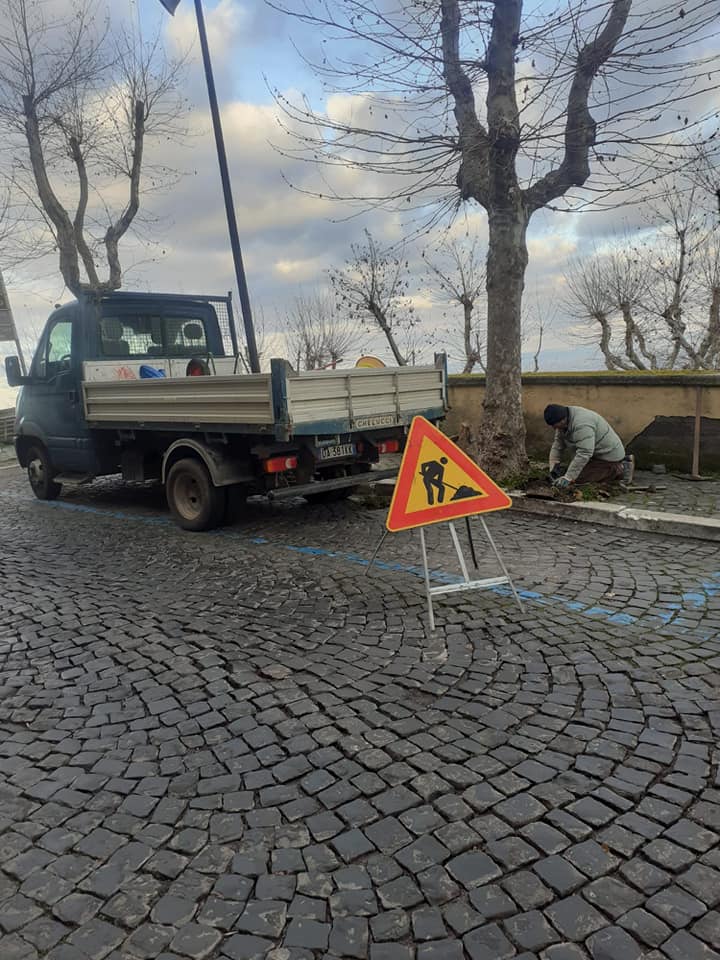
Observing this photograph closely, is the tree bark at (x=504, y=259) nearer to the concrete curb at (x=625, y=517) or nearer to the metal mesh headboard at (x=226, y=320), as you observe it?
the concrete curb at (x=625, y=517)

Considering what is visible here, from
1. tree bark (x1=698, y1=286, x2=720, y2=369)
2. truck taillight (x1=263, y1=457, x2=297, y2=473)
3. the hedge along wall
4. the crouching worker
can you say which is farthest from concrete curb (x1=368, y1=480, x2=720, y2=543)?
tree bark (x1=698, y1=286, x2=720, y2=369)

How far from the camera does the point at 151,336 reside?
330 inches

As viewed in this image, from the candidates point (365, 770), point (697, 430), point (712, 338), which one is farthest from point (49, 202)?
point (712, 338)

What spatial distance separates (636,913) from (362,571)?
349cm

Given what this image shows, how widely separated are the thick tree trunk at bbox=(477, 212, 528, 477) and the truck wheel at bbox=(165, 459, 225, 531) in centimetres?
343

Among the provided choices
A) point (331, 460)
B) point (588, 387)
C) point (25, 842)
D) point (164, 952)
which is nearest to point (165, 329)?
point (331, 460)

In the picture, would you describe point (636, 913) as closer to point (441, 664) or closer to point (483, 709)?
point (483, 709)

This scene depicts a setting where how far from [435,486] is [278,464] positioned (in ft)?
7.43

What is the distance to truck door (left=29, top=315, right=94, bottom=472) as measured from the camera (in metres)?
7.97

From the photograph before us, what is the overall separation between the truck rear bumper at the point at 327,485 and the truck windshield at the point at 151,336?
122 inches

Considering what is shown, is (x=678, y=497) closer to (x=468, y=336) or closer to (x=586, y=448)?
(x=586, y=448)

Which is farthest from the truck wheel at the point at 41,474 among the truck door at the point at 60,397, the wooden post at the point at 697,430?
the wooden post at the point at 697,430

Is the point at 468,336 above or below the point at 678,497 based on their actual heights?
above

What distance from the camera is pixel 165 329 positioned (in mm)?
8516
